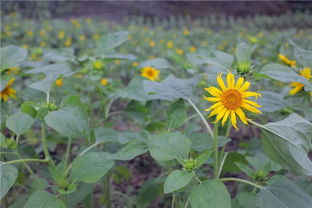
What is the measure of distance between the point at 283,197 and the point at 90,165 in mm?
541

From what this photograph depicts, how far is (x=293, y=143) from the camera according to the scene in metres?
0.83

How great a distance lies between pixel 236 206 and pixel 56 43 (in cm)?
358

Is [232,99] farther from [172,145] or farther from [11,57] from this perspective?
[11,57]

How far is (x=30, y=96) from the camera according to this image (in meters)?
1.36

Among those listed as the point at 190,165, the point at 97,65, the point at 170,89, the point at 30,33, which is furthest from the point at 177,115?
the point at 30,33

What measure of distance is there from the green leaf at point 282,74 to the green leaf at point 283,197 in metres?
0.28

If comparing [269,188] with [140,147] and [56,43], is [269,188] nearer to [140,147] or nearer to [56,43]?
[140,147]

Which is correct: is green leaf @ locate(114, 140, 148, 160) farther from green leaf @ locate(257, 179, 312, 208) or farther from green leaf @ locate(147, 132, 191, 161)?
green leaf @ locate(257, 179, 312, 208)

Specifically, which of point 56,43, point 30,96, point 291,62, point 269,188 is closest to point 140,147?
point 269,188

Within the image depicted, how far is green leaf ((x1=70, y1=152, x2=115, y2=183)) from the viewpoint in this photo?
98 centimetres

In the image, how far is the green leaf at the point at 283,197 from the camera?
86 cm

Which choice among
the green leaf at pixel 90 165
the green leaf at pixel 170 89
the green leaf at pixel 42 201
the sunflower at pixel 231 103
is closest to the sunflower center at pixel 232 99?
the sunflower at pixel 231 103

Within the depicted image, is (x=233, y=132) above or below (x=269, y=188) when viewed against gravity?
below

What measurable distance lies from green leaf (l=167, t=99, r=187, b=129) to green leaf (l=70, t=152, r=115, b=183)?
21 centimetres
